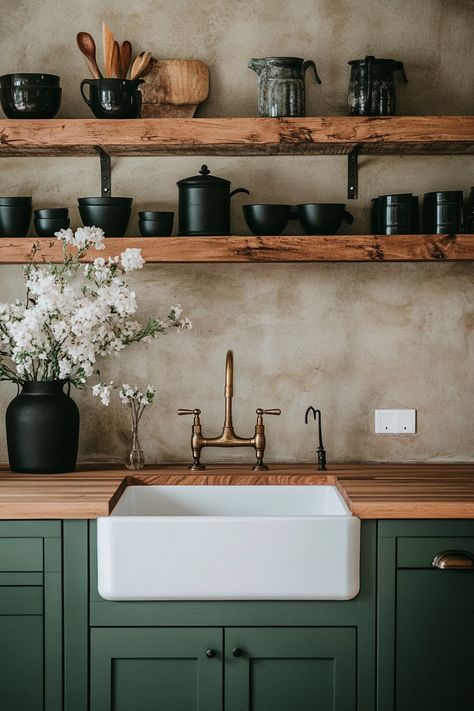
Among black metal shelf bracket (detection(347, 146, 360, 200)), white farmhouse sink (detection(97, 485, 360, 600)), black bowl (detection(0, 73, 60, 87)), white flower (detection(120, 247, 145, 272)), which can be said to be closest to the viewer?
white farmhouse sink (detection(97, 485, 360, 600))

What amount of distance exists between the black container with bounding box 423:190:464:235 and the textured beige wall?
22cm

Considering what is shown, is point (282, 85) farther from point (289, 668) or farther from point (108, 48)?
point (289, 668)

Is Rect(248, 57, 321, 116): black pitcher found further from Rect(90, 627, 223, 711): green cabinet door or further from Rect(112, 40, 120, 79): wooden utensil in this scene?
Rect(90, 627, 223, 711): green cabinet door

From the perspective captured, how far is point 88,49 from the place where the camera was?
2725mm

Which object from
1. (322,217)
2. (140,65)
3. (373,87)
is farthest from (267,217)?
(140,65)

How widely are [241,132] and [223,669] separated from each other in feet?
4.93

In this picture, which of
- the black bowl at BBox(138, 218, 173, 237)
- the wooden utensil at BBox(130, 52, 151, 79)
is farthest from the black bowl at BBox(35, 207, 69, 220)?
the wooden utensil at BBox(130, 52, 151, 79)

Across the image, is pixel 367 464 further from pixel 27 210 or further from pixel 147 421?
pixel 27 210

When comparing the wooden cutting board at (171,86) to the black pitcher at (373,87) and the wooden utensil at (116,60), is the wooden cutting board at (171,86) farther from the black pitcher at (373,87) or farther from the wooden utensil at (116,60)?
the black pitcher at (373,87)

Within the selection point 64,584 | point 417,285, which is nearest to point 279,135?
point 417,285

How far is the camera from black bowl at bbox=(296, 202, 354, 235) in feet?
8.64

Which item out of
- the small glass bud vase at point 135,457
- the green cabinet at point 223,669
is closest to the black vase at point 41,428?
the small glass bud vase at point 135,457

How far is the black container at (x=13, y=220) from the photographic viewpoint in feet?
8.79

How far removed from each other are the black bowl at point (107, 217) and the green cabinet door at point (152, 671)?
1183 mm
